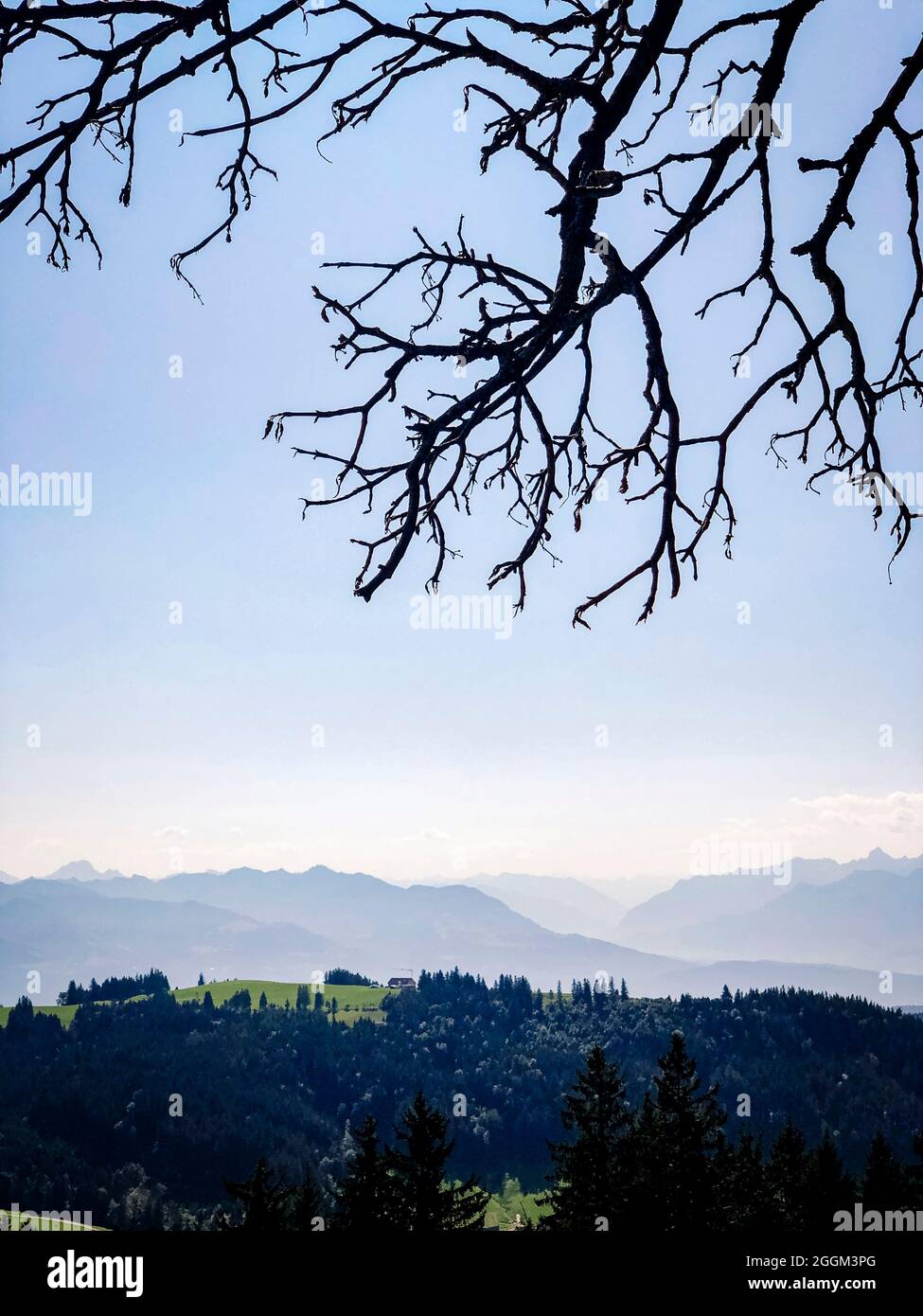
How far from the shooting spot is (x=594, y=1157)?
3709 cm

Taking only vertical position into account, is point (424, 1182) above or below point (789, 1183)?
above

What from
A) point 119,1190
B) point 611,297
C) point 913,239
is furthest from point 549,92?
point 119,1190

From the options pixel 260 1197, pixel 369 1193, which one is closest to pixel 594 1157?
pixel 369 1193

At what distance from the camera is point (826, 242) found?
10.3 feet

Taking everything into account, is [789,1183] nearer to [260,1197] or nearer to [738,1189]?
[738,1189]

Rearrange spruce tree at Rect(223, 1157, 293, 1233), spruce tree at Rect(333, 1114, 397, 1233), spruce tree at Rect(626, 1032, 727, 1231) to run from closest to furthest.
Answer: spruce tree at Rect(333, 1114, 397, 1233) → spruce tree at Rect(223, 1157, 293, 1233) → spruce tree at Rect(626, 1032, 727, 1231)

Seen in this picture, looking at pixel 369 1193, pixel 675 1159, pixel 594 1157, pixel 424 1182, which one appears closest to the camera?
pixel 369 1193

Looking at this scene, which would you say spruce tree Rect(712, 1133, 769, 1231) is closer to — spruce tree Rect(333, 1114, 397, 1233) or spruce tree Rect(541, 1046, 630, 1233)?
spruce tree Rect(541, 1046, 630, 1233)

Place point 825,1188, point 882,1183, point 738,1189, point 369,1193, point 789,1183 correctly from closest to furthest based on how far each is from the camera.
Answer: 1. point 369,1193
2. point 738,1189
3. point 825,1188
4. point 882,1183
5. point 789,1183

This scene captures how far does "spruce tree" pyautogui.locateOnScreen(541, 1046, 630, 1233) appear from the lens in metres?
35.4

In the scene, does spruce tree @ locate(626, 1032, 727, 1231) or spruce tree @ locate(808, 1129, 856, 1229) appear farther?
spruce tree @ locate(808, 1129, 856, 1229)

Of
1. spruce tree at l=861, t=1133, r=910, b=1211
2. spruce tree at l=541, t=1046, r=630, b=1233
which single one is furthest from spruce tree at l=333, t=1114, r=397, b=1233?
spruce tree at l=861, t=1133, r=910, b=1211
